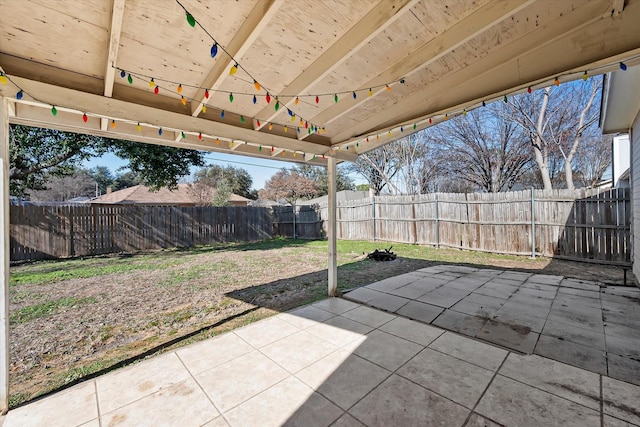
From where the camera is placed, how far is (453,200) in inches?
313

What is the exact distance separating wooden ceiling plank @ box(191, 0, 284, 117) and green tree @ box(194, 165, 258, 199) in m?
21.2

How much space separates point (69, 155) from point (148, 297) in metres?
6.52

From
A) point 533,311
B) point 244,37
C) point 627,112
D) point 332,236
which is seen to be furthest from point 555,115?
point 244,37

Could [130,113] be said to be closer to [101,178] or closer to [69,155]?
[69,155]

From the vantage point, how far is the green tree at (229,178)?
22947 millimetres

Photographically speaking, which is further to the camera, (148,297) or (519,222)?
(519,222)

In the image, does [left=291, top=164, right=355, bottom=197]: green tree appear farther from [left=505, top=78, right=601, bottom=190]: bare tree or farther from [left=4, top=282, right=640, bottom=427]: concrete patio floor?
[left=4, top=282, right=640, bottom=427]: concrete patio floor

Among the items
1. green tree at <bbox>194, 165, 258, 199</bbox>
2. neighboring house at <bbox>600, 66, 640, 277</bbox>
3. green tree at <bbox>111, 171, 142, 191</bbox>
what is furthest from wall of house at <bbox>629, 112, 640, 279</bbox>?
green tree at <bbox>111, 171, 142, 191</bbox>

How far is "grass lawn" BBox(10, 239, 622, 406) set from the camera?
2.47 metres

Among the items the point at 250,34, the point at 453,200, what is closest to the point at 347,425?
the point at 250,34

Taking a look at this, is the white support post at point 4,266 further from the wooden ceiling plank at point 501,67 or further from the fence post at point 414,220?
the fence post at point 414,220

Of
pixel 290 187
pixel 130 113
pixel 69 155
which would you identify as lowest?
pixel 130 113

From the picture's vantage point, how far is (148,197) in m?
19.2

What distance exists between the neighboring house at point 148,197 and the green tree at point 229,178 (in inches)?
61.6
